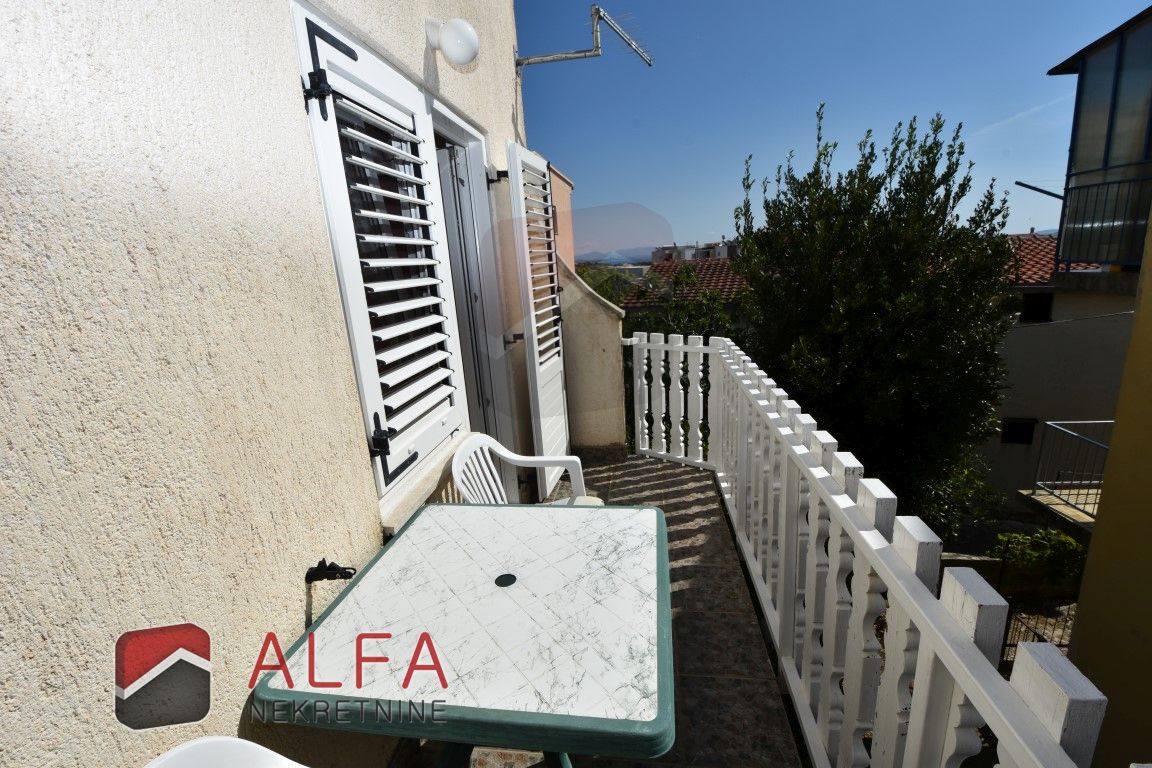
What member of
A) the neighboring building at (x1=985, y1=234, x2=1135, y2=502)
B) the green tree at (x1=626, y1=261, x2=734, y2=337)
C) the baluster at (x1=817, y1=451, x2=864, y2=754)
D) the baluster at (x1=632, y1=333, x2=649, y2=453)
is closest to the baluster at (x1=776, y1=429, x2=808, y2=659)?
the baluster at (x1=817, y1=451, x2=864, y2=754)

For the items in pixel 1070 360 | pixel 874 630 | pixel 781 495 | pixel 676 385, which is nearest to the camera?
pixel 874 630

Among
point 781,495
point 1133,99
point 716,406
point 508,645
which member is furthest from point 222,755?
point 1133,99

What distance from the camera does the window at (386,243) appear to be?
172cm

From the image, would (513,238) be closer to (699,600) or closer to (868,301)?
(699,600)

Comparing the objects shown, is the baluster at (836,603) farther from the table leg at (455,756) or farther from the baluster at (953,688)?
the table leg at (455,756)

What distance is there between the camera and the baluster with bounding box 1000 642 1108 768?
733 mm

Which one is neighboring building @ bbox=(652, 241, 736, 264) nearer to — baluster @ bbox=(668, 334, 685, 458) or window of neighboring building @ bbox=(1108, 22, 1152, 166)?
window of neighboring building @ bbox=(1108, 22, 1152, 166)

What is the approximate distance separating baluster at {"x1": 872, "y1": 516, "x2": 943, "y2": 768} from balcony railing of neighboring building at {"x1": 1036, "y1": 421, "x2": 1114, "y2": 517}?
35.0 ft

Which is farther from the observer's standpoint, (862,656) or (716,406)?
(716,406)

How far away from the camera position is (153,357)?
1005 millimetres

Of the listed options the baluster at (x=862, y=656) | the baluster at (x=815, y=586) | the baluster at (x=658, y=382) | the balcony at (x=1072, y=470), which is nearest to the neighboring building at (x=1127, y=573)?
the baluster at (x=815, y=586)

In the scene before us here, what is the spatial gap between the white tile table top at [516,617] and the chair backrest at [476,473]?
55 centimetres

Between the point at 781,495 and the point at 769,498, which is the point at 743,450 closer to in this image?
the point at 769,498

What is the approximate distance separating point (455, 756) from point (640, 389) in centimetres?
388
